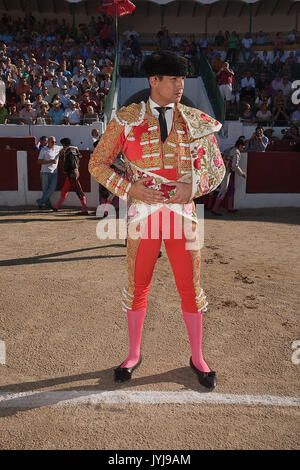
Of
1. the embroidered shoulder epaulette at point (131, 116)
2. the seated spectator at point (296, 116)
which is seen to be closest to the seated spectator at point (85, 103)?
the seated spectator at point (296, 116)

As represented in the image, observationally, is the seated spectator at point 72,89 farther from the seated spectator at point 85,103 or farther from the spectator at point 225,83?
the spectator at point 225,83

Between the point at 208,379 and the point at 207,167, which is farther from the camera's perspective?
the point at 208,379

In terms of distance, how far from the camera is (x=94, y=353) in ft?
9.50

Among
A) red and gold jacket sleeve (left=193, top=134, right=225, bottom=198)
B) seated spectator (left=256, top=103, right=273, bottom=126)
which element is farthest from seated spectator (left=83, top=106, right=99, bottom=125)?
red and gold jacket sleeve (left=193, top=134, right=225, bottom=198)

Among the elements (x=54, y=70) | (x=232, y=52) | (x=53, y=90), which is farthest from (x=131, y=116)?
(x=232, y=52)

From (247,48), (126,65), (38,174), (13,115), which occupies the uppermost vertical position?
(247,48)

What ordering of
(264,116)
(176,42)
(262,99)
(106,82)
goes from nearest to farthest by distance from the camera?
(264,116) → (262,99) → (106,82) → (176,42)

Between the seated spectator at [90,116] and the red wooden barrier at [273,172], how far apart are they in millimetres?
3517

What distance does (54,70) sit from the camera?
41.8 ft

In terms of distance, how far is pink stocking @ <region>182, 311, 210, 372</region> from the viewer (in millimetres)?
2523

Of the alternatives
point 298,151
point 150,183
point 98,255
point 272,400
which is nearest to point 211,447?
point 272,400

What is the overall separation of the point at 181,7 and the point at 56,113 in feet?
32.4

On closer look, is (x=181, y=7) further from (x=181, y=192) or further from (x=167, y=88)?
(x=181, y=192)
